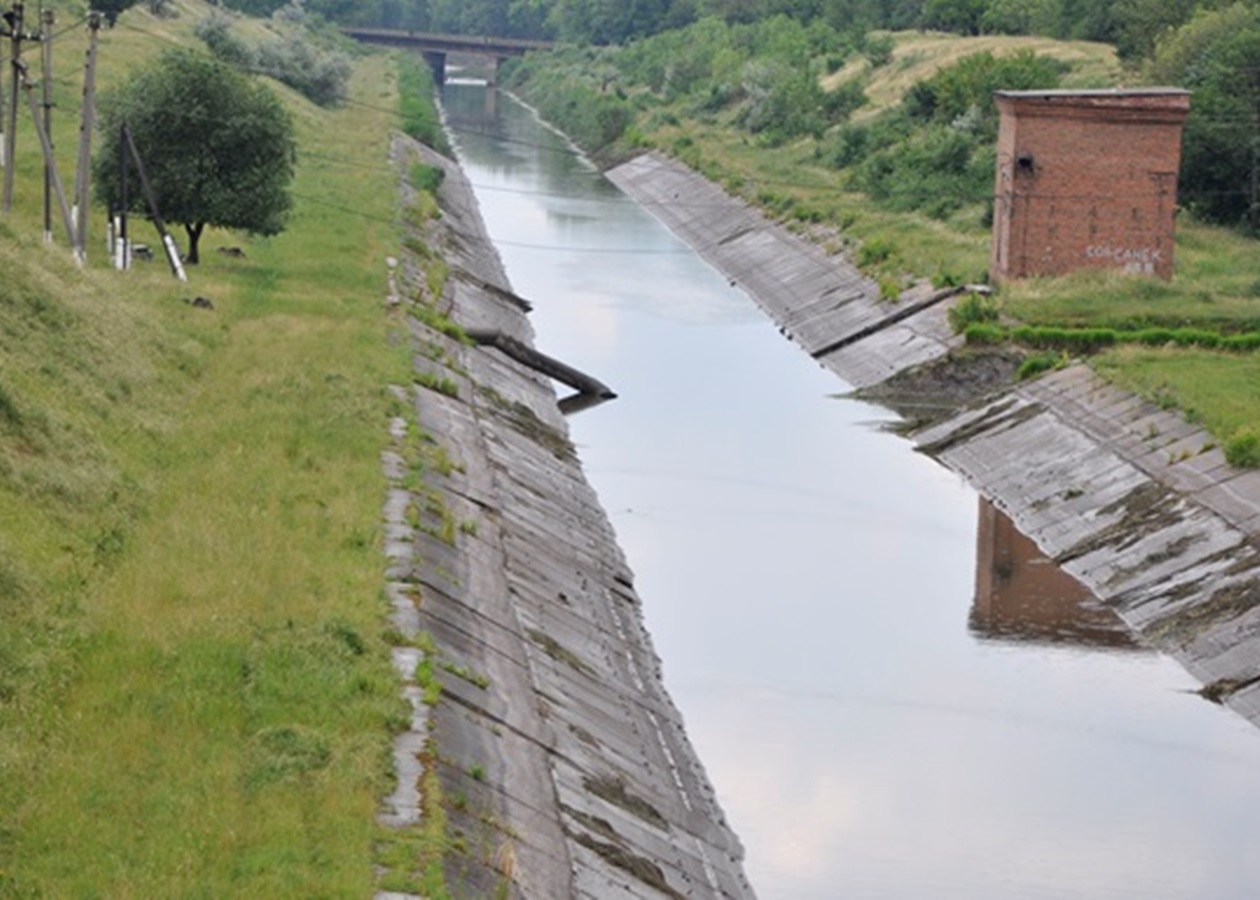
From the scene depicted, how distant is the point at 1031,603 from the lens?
32906 millimetres

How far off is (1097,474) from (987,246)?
72.1 ft

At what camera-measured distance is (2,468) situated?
24.8 m

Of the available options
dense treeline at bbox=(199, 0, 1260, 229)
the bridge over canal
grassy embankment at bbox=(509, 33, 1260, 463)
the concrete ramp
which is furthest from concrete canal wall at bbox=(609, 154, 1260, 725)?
the bridge over canal

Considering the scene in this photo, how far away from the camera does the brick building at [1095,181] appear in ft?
177

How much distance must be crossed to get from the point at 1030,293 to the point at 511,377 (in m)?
13.8

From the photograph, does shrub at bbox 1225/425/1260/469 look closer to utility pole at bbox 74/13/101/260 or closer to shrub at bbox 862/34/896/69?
utility pole at bbox 74/13/101/260

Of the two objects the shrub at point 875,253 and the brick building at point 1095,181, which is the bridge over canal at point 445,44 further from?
the brick building at point 1095,181

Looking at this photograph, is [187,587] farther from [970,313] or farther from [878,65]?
[878,65]

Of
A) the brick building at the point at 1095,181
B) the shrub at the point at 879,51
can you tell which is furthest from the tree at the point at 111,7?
the brick building at the point at 1095,181

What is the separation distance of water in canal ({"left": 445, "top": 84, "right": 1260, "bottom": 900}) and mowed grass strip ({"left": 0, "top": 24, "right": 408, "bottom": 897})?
15.0 ft

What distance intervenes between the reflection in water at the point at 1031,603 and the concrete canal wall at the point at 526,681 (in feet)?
16.4

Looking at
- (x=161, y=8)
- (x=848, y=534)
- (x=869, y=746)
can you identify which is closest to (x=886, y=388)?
(x=848, y=534)

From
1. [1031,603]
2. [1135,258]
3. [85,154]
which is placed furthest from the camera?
[1135,258]

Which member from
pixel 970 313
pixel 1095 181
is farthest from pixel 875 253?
pixel 970 313
